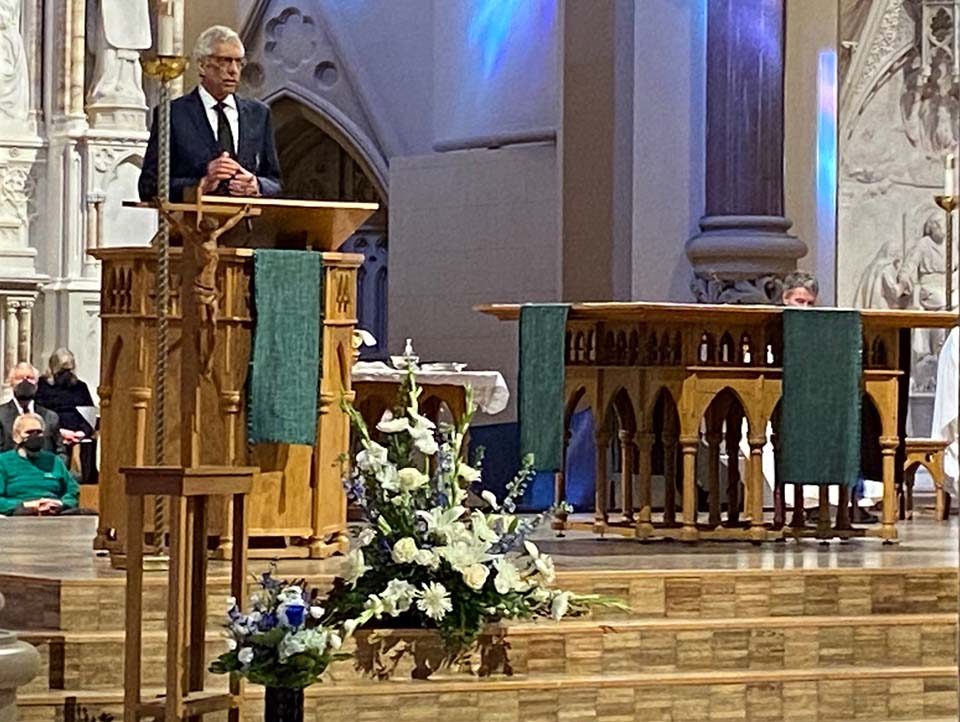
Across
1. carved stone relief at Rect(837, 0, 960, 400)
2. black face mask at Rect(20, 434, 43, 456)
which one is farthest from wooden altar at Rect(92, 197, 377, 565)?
carved stone relief at Rect(837, 0, 960, 400)

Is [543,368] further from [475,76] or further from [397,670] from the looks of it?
[475,76]

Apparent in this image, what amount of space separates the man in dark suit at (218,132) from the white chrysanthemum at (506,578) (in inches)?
57.3

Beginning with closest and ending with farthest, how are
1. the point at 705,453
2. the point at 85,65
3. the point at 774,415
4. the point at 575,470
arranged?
the point at 774,415 < the point at 705,453 < the point at 575,470 < the point at 85,65

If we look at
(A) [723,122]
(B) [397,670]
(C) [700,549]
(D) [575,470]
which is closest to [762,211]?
(A) [723,122]

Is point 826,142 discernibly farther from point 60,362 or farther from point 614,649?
point 614,649

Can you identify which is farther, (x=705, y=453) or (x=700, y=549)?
(x=705, y=453)

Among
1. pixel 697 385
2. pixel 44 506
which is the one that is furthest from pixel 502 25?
pixel 697 385

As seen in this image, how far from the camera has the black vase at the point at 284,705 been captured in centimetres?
633

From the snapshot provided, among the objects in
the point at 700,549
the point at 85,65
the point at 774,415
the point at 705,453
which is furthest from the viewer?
the point at 85,65

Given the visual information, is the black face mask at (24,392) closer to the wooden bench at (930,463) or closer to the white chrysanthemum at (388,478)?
the wooden bench at (930,463)

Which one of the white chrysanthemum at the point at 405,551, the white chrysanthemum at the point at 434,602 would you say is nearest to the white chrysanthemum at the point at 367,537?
the white chrysanthemum at the point at 405,551

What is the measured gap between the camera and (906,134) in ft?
56.6

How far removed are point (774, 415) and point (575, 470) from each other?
296cm

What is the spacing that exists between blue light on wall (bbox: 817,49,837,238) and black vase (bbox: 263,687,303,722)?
23.7 feet
